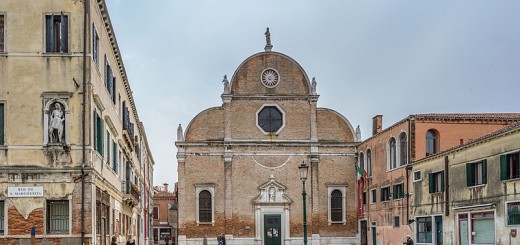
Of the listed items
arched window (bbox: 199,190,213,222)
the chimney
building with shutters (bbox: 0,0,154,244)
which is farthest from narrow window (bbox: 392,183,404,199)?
building with shutters (bbox: 0,0,154,244)

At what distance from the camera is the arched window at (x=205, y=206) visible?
146ft

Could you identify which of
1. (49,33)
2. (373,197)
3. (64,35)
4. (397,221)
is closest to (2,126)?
(49,33)

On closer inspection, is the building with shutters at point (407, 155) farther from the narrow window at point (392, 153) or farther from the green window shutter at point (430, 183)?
the green window shutter at point (430, 183)

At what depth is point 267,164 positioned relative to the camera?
1781 inches

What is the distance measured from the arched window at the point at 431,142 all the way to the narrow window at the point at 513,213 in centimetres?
1048

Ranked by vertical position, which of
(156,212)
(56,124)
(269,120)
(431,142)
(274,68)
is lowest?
(156,212)

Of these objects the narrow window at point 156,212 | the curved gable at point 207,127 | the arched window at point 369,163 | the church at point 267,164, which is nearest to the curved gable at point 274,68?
the church at point 267,164

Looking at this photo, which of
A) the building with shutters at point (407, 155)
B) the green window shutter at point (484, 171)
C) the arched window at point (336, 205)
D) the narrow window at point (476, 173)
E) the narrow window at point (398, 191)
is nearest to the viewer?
the green window shutter at point (484, 171)

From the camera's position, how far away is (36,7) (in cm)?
2020

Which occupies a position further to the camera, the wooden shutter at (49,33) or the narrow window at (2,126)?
the wooden shutter at (49,33)

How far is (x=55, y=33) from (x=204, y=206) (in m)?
25.6

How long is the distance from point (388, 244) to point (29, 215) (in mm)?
24673

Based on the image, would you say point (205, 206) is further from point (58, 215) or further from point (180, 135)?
point (58, 215)

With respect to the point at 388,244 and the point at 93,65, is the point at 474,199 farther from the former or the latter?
the point at 93,65
